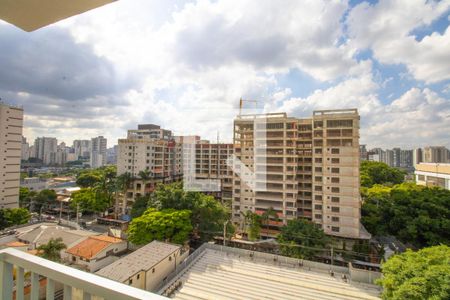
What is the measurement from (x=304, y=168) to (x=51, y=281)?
17.5 metres

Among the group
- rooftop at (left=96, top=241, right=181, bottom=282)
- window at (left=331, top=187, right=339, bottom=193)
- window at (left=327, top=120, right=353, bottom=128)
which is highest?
window at (left=327, top=120, right=353, bottom=128)

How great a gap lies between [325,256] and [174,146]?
19.1 meters

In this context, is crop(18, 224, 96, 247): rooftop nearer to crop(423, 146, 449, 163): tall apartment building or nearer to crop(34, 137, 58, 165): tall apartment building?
crop(34, 137, 58, 165): tall apartment building

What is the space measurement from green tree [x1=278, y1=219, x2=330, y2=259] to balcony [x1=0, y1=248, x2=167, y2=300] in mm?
12001

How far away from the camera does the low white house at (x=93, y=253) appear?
10227 millimetres

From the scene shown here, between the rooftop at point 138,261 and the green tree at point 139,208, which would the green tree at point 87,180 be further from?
the rooftop at point 138,261

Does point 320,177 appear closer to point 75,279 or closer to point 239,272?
point 239,272

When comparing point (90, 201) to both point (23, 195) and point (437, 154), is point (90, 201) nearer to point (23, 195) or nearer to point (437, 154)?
point (23, 195)

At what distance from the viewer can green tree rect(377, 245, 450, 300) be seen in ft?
20.5

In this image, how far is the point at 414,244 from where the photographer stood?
470 inches

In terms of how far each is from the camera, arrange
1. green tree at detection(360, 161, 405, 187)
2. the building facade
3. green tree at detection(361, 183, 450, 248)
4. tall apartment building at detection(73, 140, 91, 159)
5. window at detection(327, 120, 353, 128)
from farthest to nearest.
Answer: tall apartment building at detection(73, 140, 91, 159), green tree at detection(360, 161, 405, 187), the building facade, window at detection(327, 120, 353, 128), green tree at detection(361, 183, 450, 248)

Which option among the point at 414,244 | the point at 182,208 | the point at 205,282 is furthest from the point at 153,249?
the point at 414,244

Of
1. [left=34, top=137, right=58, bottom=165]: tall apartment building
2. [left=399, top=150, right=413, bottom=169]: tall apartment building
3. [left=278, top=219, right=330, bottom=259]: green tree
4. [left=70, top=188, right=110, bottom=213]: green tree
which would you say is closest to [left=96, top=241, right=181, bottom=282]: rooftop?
[left=278, top=219, right=330, bottom=259]: green tree

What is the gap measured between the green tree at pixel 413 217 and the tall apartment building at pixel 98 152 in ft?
152
